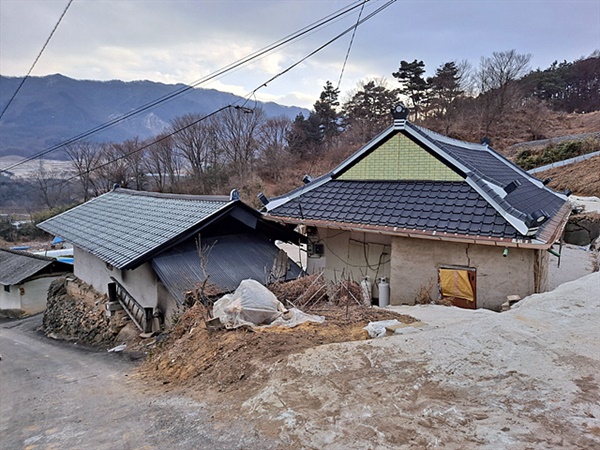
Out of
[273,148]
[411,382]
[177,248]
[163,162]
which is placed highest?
[273,148]

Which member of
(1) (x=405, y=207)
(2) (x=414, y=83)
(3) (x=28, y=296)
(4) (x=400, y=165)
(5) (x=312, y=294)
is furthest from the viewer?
(2) (x=414, y=83)

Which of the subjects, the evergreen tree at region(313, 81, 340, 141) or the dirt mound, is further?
the evergreen tree at region(313, 81, 340, 141)

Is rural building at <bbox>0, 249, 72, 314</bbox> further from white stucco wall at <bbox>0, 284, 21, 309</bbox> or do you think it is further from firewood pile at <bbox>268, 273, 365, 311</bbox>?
firewood pile at <bbox>268, 273, 365, 311</bbox>

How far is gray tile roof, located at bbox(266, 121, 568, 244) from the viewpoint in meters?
7.97

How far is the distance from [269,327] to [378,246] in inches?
194

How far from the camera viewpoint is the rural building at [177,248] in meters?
8.79

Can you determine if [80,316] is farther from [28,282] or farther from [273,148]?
[273,148]

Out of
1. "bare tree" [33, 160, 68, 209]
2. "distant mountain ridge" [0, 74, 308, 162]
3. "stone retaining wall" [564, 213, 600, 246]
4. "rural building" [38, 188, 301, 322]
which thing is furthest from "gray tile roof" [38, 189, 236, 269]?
"distant mountain ridge" [0, 74, 308, 162]

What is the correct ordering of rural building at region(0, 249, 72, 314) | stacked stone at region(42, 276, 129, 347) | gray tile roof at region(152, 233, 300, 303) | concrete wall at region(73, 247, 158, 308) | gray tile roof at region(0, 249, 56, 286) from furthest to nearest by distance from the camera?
rural building at region(0, 249, 72, 314) < gray tile roof at region(0, 249, 56, 286) < stacked stone at region(42, 276, 129, 347) < concrete wall at region(73, 247, 158, 308) < gray tile roof at region(152, 233, 300, 303)

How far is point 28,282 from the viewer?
62.7 feet

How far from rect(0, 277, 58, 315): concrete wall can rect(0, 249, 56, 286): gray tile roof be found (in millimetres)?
463

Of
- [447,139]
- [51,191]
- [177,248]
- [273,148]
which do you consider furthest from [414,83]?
[51,191]

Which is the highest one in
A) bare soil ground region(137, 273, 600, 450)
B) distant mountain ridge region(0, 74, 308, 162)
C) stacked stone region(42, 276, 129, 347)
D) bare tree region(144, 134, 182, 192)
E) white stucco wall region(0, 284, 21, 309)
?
distant mountain ridge region(0, 74, 308, 162)

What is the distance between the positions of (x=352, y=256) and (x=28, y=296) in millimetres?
18373
